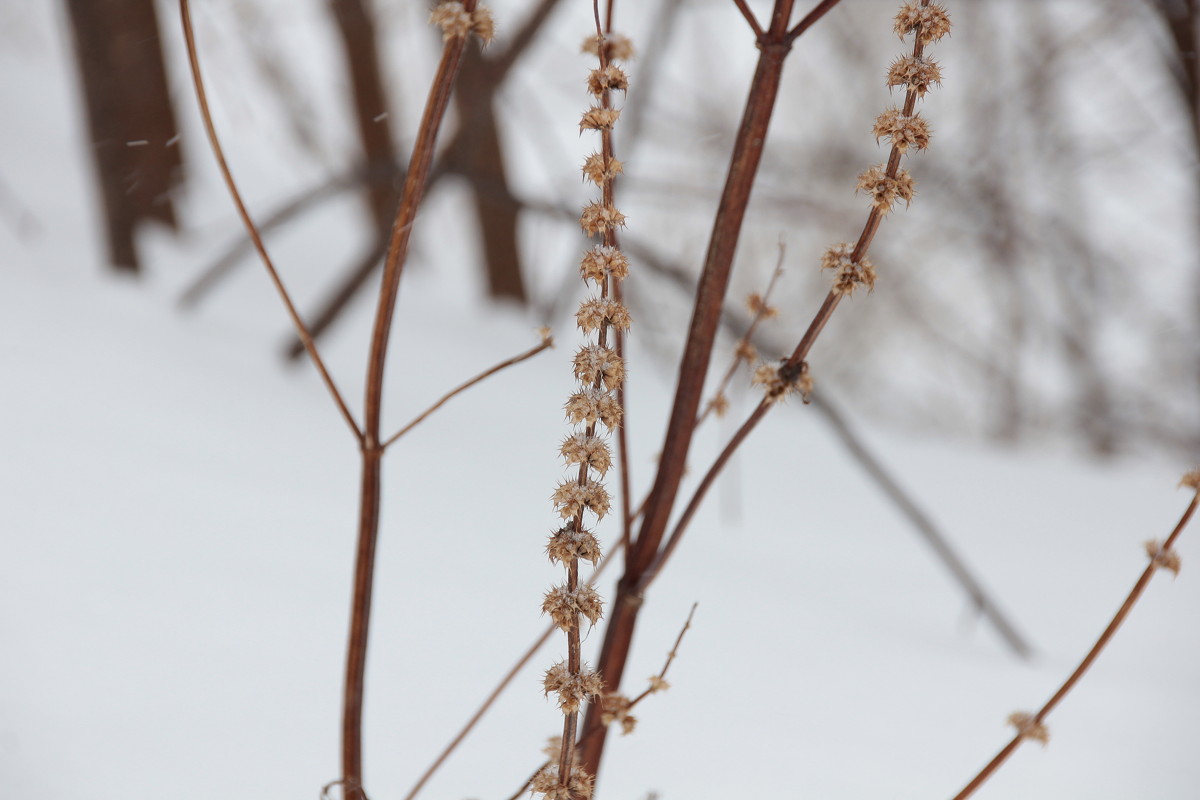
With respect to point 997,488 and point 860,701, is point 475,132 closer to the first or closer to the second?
point 860,701

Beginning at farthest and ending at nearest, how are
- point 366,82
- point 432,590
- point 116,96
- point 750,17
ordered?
point 366,82 → point 116,96 → point 432,590 → point 750,17

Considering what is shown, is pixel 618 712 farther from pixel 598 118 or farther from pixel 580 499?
pixel 598 118

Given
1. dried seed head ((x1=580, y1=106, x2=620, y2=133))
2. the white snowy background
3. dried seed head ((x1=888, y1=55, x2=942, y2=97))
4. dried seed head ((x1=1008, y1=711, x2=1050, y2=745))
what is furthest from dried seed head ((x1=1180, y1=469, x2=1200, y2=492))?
the white snowy background

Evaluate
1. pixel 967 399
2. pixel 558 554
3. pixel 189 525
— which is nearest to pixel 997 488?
pixel 189 525

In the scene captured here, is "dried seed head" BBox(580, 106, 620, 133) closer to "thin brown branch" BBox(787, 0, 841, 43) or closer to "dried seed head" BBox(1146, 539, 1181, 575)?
"thin brown branch" BBox(787, 0, 841, 43)

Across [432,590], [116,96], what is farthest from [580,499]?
[116,96]

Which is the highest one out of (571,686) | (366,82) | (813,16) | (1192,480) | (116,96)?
(366,82)

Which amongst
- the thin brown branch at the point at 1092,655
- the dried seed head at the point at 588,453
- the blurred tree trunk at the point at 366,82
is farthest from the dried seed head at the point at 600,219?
the blurred tree trunk at the point at 366,82
